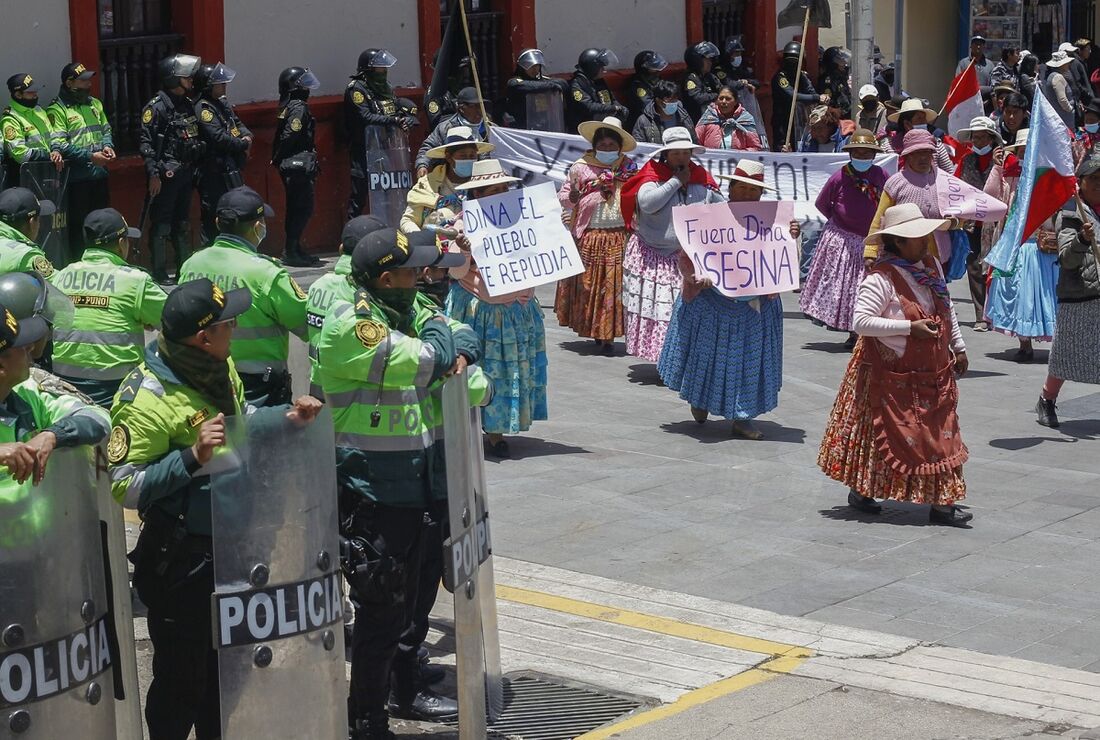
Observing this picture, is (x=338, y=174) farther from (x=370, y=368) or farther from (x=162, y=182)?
(x=370, y=368)

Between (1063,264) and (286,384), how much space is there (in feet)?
17.9

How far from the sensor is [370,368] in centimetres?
605

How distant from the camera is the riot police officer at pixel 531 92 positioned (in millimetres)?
19359

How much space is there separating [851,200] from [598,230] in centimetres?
195

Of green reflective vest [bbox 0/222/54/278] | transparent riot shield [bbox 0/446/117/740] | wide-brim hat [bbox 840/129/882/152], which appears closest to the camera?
transparent riot shield [bbox 0/446/117/740]

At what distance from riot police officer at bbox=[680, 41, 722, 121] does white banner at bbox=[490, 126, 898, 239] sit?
637 centimetres

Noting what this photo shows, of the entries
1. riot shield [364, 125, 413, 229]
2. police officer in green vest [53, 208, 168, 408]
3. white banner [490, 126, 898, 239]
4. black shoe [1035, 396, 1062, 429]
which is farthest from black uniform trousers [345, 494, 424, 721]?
riot shield [364, 125, 413, 229]

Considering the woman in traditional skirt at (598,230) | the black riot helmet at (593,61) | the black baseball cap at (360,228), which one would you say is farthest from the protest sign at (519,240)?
the black riot helmet at (593,61)

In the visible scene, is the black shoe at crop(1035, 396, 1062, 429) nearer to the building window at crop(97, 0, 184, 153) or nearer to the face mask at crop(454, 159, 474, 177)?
the face mask at crop(454, 159, 474, 177)

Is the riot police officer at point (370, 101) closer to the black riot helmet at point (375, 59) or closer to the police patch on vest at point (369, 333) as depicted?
the black riot helmet at point (375, 59)

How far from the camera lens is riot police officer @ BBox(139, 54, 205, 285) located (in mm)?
15781

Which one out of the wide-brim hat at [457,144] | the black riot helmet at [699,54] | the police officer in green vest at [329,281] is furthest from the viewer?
the black riot helmet at [699,54]

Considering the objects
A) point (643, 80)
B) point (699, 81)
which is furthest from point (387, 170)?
point (699, 81)

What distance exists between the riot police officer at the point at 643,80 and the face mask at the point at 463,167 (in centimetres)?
942
